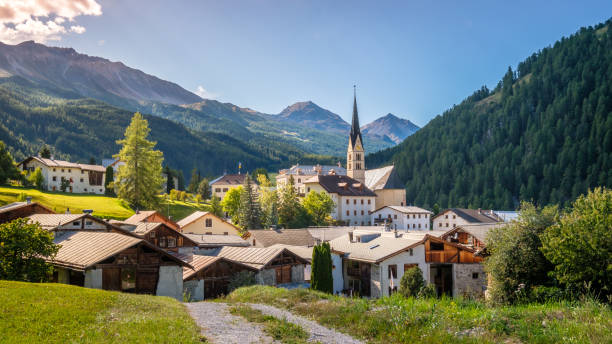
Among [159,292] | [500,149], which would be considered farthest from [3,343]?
[500,149]

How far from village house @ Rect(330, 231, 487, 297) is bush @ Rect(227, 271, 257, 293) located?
467 inches

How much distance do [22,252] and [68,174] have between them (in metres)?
60.8

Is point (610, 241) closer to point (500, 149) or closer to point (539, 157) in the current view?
point (539, 157)

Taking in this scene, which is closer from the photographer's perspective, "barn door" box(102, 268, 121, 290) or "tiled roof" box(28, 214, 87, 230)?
"barn door" box(102, 268, 121, 290)

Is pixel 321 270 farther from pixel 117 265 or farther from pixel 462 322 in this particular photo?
pixel 462 322

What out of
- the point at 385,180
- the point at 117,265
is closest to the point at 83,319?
the point at 117,265

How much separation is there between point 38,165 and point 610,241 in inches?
3192

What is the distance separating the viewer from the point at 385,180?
113312 mm

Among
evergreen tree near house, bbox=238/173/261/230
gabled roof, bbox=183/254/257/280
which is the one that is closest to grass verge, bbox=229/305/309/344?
gabled roof, bbox=183/254/257/280

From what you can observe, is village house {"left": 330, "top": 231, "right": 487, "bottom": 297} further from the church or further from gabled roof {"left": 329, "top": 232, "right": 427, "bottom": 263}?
the church

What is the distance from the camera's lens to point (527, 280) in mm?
25906

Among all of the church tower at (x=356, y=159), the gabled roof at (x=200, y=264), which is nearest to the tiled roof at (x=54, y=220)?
the gabled roof at (x=200, y=264)

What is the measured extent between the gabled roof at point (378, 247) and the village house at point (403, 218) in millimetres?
43880

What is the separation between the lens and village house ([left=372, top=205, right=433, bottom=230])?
91000 mm
